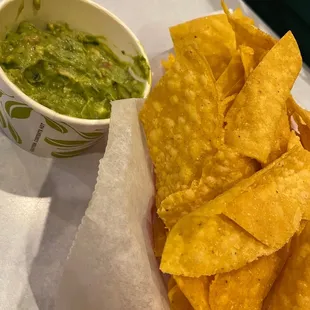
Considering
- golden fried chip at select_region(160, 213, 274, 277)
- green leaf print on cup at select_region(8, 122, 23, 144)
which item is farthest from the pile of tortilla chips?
green leaf print on cup at select_region(8, 122, 23, 144)

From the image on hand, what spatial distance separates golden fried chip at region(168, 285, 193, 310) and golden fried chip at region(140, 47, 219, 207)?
0.52 feet

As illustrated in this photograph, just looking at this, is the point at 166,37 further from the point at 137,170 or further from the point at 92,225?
the point at 92,225

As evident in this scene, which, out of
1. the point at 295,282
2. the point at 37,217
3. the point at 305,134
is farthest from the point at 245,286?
the point at 37,217

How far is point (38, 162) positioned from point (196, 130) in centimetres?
39

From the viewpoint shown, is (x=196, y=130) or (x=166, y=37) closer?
(x=196, y=130)

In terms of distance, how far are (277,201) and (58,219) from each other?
46cm

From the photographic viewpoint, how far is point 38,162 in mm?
1087

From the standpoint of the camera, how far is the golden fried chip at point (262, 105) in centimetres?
85

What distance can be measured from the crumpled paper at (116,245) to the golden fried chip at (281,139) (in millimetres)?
244

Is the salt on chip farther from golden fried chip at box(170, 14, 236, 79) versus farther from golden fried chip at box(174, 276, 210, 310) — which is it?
golden fried chip at box(174, 276, 210, 310)

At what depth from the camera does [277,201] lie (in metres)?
0.82

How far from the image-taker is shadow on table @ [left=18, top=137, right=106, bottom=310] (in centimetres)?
96

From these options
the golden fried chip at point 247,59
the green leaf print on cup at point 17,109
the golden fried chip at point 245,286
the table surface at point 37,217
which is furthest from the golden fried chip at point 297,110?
the green leaf print on cup at point 17,109

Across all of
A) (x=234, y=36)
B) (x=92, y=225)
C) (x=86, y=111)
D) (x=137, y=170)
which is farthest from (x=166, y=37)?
(x=92, y=225)
